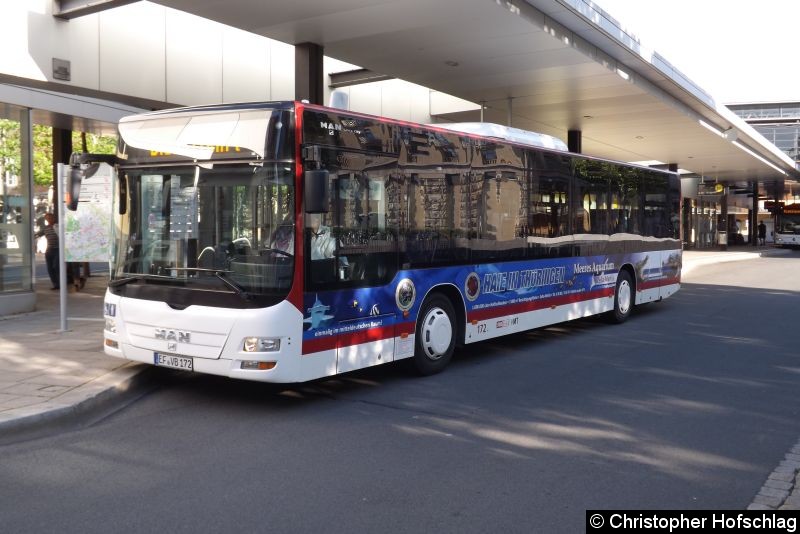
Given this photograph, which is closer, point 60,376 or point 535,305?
point 60,376

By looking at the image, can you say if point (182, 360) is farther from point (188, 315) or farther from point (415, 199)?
point (415, 199)

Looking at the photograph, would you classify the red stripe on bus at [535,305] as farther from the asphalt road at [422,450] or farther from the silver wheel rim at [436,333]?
the asphalt road at [422,450]

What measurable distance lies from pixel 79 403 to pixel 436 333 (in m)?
3.91

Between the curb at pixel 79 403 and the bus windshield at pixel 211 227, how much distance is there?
1.03m

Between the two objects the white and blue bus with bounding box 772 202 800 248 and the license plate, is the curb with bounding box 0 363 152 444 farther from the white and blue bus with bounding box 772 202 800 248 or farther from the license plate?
the white and blue bus with bounding box 772 202 800 248

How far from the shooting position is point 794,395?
7930 millimetres

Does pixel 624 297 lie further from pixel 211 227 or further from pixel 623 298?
pixel 211 227

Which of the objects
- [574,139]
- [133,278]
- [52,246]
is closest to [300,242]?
[133,278]

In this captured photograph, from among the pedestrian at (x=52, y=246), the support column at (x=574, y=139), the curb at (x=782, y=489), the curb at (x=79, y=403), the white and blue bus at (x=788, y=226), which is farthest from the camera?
the white and blue bus at (x=788, y=226)

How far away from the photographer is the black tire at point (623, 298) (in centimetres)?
1348

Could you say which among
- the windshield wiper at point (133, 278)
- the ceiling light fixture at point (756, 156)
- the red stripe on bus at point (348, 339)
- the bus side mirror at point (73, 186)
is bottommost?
the red stripe on bus at point (348, 339)

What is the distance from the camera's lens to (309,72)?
13.8 m

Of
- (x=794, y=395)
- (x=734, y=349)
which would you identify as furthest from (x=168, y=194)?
(x=734, y=349)

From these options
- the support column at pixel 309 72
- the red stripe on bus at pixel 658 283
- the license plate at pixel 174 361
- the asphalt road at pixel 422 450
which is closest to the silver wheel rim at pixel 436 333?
the asphalt road at pixel 422 450
